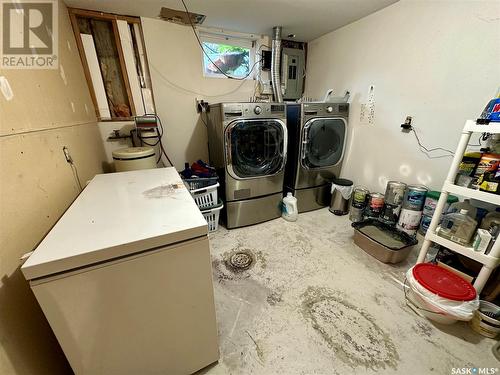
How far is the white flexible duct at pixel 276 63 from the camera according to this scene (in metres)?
2.45

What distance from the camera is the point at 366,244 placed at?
1776 mm

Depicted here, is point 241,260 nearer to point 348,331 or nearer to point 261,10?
point 348,331

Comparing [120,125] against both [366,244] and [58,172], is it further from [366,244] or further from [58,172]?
[366,244]

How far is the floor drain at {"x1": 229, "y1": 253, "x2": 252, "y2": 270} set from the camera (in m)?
1.65

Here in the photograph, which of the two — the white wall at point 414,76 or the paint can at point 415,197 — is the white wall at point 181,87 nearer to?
the white wall at point 414,76

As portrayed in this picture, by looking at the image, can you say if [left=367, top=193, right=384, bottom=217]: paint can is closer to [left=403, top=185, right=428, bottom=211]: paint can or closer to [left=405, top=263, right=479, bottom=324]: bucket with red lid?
[left=403, top=185, right=428, bottom=211]: paint can

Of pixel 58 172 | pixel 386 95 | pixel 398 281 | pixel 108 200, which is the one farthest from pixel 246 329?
pixel 386 95

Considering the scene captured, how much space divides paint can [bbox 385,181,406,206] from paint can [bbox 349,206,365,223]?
292 millimetres

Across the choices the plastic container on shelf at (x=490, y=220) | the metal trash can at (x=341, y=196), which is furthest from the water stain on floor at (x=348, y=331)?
the metal trash can at (x=341, y=196)

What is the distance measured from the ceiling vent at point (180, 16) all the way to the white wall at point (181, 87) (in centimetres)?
6

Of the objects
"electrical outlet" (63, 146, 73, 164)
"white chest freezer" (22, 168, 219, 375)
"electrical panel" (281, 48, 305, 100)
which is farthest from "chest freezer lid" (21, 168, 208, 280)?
"electrical panel" (281, 48, 305, 100)

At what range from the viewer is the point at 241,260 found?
171 centimetres

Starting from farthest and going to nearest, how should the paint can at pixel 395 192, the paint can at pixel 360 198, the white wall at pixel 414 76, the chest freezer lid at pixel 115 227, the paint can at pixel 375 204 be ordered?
the paint can at pixel 360 198 → the paint can at pixel 375 204 → the paint can at pixel 395 192 → the white wall at pixel 414 76 → the chest freezer lid at pixel 115 227

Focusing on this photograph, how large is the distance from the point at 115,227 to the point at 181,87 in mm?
2235
